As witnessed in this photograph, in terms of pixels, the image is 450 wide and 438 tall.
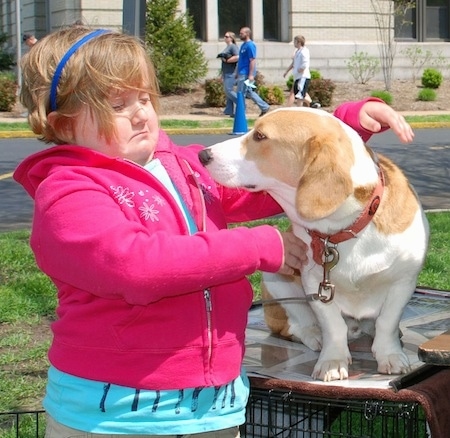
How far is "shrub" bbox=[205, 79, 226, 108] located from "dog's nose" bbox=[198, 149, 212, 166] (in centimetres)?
1966

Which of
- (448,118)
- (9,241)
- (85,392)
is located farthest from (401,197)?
(448,118)

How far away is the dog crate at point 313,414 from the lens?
2660 millimetres

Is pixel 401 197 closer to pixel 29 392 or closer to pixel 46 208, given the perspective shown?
pixel 46 208

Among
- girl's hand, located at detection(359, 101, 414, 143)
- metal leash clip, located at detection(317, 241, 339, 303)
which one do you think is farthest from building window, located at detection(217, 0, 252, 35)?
metal leash clip, located at detection(317, 241, 339, 303)

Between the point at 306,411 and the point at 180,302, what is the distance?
1.03m

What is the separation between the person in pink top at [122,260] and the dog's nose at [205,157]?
428 mm

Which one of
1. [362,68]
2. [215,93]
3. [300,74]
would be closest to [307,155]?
[300,74]

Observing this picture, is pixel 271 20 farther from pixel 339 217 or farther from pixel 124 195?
pixel 124 195

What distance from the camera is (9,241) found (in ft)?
22.8

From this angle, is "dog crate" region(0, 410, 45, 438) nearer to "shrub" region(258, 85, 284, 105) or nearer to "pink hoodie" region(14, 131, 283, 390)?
"pink hoodie" region(14, 131, 283, 390)

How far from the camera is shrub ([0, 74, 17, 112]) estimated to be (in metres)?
21.1

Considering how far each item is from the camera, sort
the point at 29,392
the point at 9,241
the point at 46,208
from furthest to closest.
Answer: the point at 9,241
the point at 29,392
the point at 46,208

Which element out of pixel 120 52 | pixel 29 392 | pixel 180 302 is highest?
pixel 120 52

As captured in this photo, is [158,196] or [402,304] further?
[402,304]
